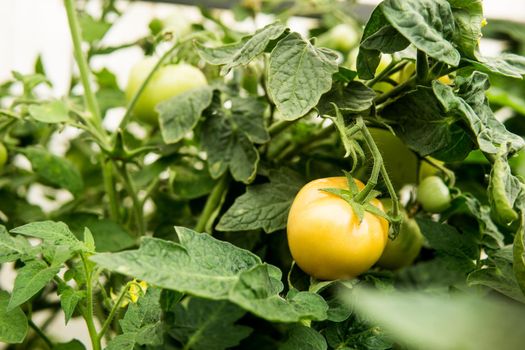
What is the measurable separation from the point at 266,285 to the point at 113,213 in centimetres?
37

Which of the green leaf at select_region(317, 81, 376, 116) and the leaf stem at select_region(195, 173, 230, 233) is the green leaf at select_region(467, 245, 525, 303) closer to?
the green leaf at select_region(317, 81, 376, 116)

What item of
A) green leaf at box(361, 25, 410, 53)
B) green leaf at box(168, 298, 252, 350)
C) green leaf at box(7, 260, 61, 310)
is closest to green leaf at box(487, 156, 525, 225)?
green leaf at box(361, 25, 410, 53)

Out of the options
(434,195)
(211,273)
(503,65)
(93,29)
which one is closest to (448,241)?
(434,195)

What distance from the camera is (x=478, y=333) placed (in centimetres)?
15

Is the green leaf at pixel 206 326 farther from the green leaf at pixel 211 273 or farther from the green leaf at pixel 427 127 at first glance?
the green leaf at pixel 427 127

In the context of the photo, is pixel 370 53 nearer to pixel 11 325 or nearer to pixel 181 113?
pixel 181 113

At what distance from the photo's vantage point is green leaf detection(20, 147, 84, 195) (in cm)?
69

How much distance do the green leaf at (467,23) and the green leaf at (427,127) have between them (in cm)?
4

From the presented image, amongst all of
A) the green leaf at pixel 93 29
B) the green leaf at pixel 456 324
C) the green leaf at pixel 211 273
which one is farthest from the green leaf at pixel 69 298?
the green leaf at pixel 93 29

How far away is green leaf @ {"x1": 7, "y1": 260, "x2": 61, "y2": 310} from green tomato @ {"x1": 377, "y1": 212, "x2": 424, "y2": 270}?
12.5 inches

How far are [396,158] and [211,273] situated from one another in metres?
0.27

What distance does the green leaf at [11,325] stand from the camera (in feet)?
1.43

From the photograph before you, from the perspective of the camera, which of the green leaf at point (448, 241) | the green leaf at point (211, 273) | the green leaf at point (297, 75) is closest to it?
the green leaf at point (211, 273)

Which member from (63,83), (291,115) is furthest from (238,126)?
(63,83)
